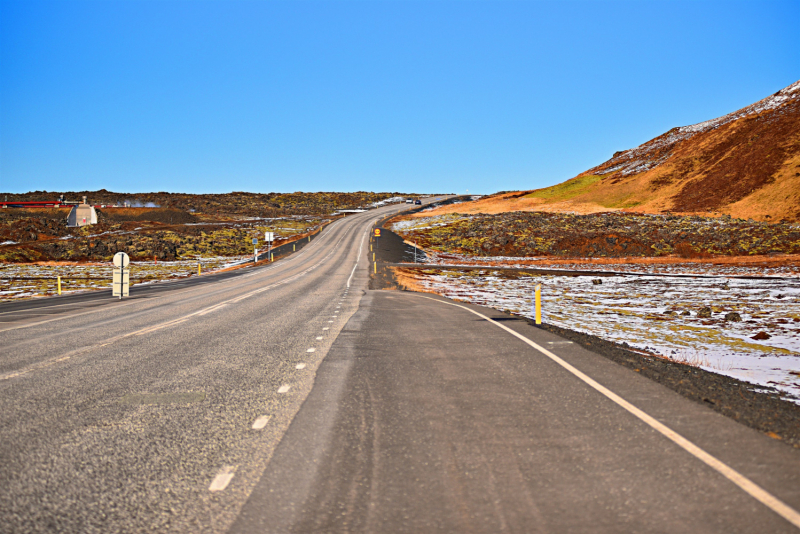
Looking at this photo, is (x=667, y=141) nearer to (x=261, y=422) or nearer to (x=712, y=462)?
(x=712, y=462)

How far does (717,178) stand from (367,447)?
321 feet

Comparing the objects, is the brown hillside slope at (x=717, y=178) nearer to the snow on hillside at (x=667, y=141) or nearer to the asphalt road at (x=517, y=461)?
the snow on hillside at (x=667, y=141)

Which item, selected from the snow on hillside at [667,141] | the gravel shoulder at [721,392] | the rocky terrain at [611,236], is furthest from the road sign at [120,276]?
the snow on hillside at [667,141]

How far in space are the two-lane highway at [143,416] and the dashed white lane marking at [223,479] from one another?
0.03 ft

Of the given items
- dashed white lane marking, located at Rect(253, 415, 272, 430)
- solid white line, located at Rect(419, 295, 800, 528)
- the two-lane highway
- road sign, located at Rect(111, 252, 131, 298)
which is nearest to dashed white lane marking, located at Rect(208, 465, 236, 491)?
the two-lane highway

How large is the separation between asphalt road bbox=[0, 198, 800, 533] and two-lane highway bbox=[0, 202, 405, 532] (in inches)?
1.0

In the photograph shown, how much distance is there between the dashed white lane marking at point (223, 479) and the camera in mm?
3971

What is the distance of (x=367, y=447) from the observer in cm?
480

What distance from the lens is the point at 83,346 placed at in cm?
999

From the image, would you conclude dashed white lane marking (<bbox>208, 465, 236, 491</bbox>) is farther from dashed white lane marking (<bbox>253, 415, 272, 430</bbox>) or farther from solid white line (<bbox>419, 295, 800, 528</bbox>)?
solid white line (<bbox>419, 295, 800, 528</bbox>)

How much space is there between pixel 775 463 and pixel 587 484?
1.73 meters

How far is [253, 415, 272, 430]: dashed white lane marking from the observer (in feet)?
17.7

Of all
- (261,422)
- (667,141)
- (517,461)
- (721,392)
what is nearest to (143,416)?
(261,422)

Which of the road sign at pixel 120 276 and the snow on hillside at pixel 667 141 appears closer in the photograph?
the road sign at pixel 120 276
